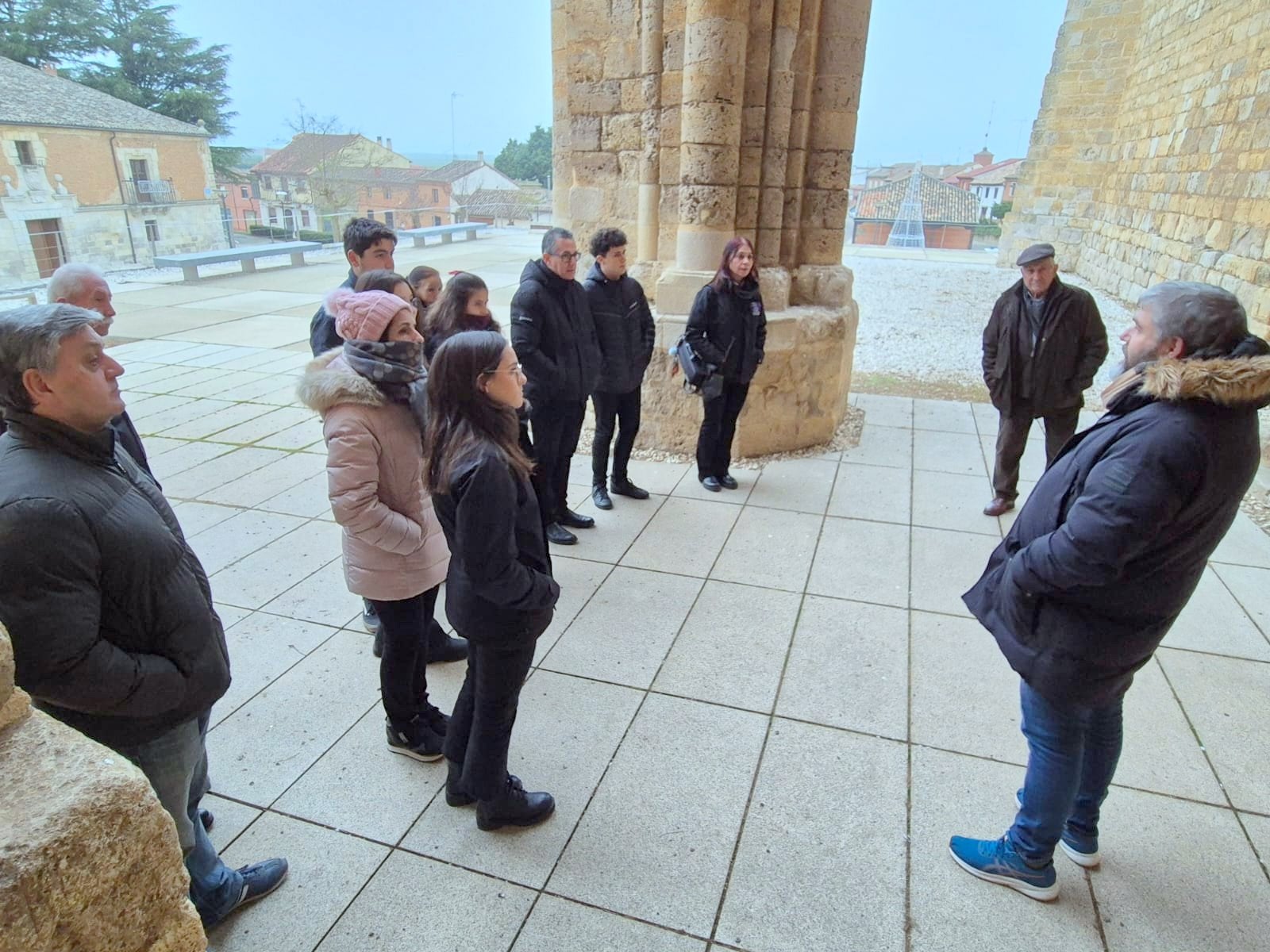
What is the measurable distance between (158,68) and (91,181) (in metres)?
10.3

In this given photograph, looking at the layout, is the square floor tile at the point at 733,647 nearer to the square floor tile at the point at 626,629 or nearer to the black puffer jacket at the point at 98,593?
the square floor tile at the point at 626,629

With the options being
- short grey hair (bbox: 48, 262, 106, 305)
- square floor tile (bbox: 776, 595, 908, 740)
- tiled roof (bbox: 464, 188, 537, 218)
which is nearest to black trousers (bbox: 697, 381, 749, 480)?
square floor tile (bbox: 776, 595, 908, 740)

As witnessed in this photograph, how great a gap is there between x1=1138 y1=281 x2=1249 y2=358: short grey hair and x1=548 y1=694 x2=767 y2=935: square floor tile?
69.6 inches

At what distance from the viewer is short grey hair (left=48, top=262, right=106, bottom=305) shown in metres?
2.41

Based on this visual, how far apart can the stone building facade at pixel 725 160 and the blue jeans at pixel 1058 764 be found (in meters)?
3.53

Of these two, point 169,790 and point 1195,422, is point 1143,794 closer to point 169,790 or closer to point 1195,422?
point 1195,422

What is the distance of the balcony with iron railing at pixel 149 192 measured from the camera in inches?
821

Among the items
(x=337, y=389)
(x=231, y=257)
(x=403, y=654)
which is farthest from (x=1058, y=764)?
(x=231, y=257)

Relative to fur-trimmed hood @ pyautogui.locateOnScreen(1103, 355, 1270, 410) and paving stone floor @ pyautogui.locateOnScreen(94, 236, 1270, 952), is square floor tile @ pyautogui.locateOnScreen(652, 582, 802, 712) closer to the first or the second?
paving stone floor @ pyautogui.locateOnScreen(94, 236, 1270, 952)

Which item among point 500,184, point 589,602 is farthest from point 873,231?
point 589,602

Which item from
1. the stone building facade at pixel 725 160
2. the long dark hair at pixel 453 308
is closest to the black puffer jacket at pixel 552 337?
the long dark hair at pixel 453 308

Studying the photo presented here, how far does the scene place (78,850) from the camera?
33.4 inches

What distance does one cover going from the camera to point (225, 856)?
2.10 meters

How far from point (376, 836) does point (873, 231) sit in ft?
154
